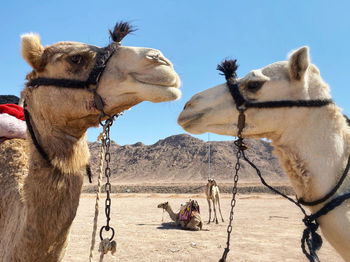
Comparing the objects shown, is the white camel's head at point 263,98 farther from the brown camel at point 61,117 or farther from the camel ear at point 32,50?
the camel ear at point 32,50

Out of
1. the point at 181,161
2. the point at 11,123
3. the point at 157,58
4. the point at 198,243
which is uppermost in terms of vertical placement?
the point at 181,161

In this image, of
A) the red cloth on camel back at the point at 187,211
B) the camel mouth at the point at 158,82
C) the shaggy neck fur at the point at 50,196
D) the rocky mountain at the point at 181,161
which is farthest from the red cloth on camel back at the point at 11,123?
the rocky mountain at the point at 181,161

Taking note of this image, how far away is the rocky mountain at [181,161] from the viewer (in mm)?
93562

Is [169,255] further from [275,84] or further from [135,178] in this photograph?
[135,178]

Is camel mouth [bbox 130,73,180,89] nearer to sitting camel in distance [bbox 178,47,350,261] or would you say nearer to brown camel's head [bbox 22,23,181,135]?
brown camel's head [bbox 22,23,181,135]

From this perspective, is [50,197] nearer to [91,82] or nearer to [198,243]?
[91,82]

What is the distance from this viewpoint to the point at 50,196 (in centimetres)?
256

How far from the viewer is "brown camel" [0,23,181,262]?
8.23 feet

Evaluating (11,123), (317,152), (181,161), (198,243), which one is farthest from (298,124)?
(181,161)

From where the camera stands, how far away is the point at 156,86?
2.48 m

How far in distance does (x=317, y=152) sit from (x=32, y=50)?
2.46 metres

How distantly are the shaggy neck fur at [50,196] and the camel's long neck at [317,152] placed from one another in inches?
69.5

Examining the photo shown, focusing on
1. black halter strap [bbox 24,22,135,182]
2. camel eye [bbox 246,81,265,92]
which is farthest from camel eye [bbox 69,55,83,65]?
camel eye [bbox 246,81,265,92]

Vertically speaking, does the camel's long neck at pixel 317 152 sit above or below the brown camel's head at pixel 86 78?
below
